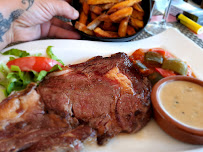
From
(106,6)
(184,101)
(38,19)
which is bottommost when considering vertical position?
(184,101)

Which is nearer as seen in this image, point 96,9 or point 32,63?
point 32,63

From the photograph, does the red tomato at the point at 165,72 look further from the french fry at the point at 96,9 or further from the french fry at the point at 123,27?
the french fry at the point at 96,9

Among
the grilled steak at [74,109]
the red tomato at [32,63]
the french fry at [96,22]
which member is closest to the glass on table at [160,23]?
the french fry at [96,22]

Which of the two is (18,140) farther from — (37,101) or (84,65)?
(84,65)

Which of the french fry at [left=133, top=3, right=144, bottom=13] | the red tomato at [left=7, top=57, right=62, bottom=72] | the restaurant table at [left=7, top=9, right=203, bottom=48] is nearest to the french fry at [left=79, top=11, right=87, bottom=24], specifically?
the french fry at [left=133, top=3, right=144, bottom=13]

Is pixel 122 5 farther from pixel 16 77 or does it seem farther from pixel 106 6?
pixel 16 77

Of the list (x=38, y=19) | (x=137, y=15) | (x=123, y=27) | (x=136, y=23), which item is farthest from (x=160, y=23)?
(x=38, y=19)

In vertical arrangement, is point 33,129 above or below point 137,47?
below
